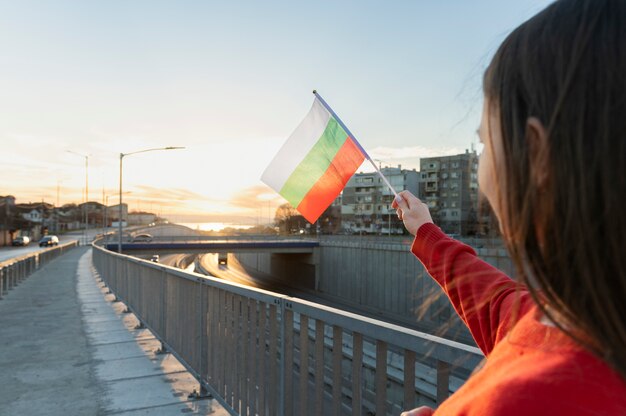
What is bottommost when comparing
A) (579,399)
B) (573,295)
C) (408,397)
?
(408,397)

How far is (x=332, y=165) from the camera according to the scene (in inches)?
164

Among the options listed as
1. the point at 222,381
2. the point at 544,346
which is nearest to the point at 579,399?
the point at 544,346

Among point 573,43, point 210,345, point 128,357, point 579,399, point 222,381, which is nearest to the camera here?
point 579,399

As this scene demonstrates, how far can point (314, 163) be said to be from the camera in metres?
4.16

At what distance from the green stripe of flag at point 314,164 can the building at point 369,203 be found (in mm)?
93391

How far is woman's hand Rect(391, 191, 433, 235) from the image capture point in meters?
2.06

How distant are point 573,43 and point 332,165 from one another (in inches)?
132

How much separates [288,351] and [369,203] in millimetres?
111041

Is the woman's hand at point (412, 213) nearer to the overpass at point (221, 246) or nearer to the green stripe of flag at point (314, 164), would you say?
the green stripe of flag at point (314, 164)

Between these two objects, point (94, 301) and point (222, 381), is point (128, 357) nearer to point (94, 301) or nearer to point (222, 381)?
point (222, 381)

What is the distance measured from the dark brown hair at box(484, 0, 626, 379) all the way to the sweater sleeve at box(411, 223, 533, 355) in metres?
0.59

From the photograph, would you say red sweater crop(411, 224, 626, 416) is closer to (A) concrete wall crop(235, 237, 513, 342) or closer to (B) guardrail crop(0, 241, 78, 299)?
(B) guardrail crop(0, 241, 78, 299)

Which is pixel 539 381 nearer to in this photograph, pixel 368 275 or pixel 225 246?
pixel 368 275

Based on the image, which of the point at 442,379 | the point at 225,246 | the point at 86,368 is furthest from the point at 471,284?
the point at 225,246
